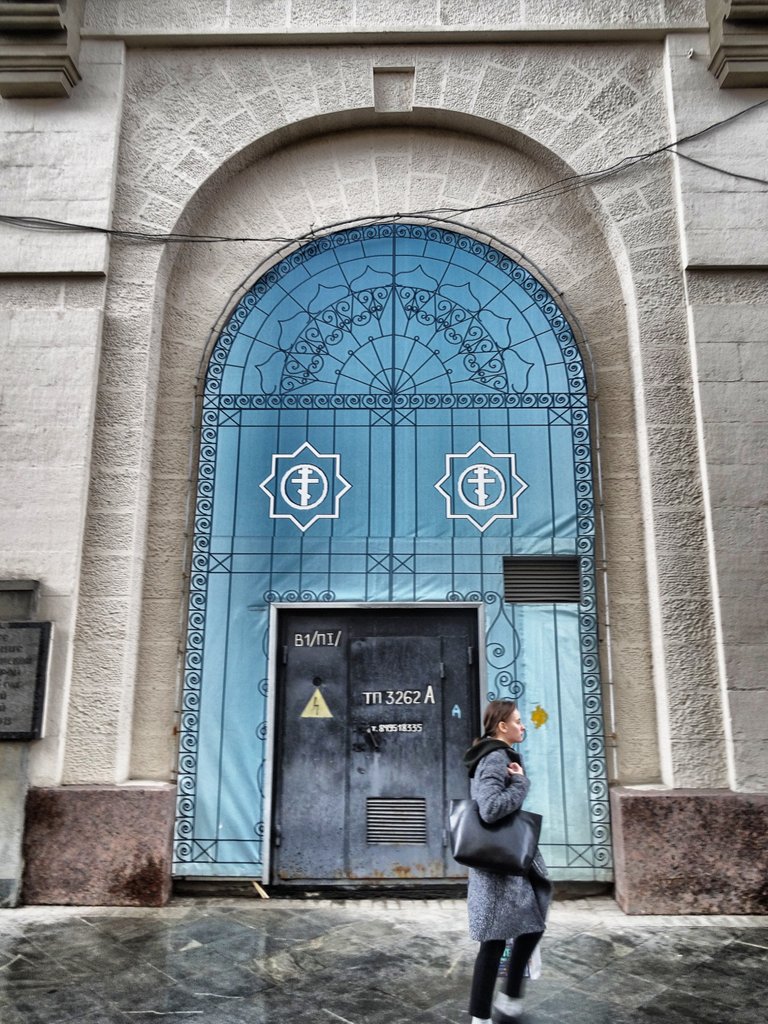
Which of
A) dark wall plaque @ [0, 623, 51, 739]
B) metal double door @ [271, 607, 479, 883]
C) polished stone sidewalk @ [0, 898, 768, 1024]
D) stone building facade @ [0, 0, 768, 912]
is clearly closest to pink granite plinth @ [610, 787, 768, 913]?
stone building facade @ [0, 0, 768, 912]

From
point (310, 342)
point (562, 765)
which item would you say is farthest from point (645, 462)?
point (310, 342)

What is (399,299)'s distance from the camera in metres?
6.91

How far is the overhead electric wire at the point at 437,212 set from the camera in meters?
6.59

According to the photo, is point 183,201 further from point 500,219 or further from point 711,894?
point 711,894

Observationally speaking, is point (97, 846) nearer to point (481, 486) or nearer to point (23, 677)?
point (23, 677)

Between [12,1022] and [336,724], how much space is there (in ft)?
9.37

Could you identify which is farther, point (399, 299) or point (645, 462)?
point (399, 299)

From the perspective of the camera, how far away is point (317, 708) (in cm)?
618

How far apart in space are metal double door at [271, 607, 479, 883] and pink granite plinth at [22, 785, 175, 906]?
0.88m

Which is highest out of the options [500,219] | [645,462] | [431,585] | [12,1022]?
[500,219]

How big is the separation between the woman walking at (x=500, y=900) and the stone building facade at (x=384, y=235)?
2.14m

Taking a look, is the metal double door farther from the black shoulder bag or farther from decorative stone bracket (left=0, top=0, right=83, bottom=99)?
decorative stone bracket (left=0, top=0, right=83, bottom=99)

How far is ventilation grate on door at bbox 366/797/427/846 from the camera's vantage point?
595cm

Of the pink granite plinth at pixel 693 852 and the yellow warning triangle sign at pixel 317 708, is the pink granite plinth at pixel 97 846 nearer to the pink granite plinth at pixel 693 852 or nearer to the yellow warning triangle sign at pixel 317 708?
the yellow warning triangle sign at pixel 317 708
